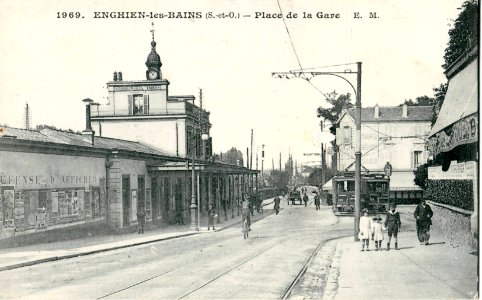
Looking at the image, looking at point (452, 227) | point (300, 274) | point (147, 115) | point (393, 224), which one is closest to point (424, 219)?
point (452, 227)

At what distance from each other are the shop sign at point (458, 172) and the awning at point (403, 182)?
3117cm

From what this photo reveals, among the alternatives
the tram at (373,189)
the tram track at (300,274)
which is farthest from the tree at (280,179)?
the tram track at (300,274)

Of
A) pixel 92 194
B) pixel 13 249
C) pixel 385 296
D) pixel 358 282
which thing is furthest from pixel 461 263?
pixel 92 194

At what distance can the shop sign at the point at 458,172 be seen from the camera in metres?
14.7

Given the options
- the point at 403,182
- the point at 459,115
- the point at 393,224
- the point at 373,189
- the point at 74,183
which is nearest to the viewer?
the point at 459,115

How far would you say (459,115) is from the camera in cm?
1337

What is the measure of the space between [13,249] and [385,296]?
12712 millimetres

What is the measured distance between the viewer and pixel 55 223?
2131 centimetres

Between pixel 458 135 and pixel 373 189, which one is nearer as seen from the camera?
pixel 458 135

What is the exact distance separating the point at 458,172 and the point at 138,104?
103 feet

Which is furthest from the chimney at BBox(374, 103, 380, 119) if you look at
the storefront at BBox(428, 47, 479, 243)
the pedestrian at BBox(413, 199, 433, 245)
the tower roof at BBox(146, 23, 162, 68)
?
the pedestrian at BBox(413, 199, 433, 245)

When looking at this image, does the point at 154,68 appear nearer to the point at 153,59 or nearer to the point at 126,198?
the point at 153,59

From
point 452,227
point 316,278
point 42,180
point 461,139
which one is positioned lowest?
point 316,278

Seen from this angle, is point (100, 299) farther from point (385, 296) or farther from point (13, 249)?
point (13, 249)
